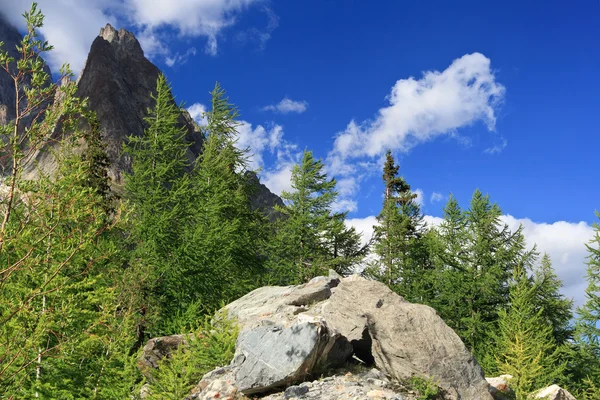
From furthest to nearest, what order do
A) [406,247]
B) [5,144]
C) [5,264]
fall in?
[406,247] < [5,264] < [5,144]

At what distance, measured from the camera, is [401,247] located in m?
31.5

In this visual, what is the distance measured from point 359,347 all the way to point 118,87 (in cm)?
8705

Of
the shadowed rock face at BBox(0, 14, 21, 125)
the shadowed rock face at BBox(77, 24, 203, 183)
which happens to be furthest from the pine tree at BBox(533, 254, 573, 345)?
the shadowed rock face at BBox(0, 14, 21, 125)

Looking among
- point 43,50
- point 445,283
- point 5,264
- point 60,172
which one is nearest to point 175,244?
point 5,264

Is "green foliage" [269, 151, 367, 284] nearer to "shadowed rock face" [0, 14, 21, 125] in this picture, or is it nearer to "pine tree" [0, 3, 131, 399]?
"pine tree" [0, 3, 131, 399]

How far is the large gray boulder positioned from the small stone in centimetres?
36

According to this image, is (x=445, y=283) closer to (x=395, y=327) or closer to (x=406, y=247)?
(x=406, y=247)

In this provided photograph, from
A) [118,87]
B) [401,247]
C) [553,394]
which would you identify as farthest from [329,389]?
[118,87]

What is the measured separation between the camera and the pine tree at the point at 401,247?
2962 cm

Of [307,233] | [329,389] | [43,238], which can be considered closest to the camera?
[43,238]

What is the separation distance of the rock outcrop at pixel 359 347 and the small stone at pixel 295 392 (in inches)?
14.5

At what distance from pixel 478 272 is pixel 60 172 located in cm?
2599

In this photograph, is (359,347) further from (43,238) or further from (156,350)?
(43,238)

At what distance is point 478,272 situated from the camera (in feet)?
94.2
